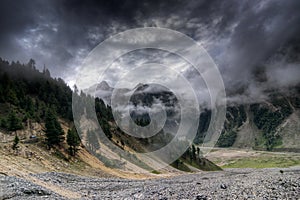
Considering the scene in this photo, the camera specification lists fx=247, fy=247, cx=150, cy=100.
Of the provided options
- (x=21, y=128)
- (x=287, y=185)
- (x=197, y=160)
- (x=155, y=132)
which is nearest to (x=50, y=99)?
(x=21, y=128)

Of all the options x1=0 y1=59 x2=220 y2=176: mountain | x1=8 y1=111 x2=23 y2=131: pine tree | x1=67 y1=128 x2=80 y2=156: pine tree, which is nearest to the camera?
x1=0 y1=59 x2=220 y2=176: mountain

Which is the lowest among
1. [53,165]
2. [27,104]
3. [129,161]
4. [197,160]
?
[197,160]

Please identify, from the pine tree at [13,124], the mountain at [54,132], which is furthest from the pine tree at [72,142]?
the pine tree at [13,124]

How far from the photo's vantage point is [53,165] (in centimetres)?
6109

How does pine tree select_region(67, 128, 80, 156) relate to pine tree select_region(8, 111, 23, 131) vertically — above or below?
below

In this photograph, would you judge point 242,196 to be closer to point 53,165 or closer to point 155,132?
point 53,165

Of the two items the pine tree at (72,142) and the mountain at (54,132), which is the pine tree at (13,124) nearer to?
the mountain at (54,132)

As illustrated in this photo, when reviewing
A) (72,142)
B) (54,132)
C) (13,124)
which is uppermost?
(13,124)

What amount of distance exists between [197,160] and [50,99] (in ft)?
341

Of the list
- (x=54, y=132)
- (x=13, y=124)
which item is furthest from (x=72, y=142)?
(x=13, y=124)

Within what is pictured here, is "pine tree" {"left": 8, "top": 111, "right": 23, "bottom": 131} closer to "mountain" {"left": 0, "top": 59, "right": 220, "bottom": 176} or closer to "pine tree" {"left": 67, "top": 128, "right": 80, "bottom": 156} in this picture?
"mountain" {"left": 0, "top": 59, "right": 220, "bottom": 176}

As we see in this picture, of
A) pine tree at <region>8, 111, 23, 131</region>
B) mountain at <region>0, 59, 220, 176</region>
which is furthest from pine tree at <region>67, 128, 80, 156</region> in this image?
pine tree at <region>8, 111, 23, 131</region>

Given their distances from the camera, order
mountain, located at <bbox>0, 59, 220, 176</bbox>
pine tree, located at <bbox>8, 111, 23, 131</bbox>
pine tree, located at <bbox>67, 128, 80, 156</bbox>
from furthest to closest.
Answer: pine tree, located at <bbox>67, 128, 80, 156</bbox>
pine tree, located at <bbox>8, 111, 23, 131</bbox>
mountain, located at <bbox>0, 59, 220, 176</bbox>

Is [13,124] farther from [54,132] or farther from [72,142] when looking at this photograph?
[72,142]
